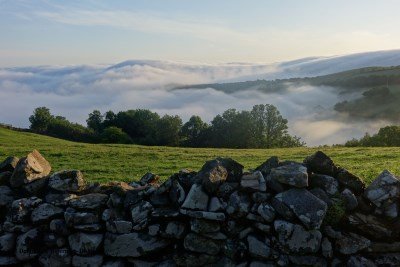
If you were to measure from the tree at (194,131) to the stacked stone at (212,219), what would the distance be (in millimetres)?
73821

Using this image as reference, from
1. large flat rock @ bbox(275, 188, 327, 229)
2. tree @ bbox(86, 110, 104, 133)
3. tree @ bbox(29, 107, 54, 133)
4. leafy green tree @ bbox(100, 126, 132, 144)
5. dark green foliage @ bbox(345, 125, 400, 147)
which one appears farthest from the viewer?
tree @ bbox(86, 110, 104, 133)

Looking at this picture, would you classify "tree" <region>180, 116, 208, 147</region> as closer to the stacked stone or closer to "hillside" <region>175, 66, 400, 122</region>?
"hillside" <region>175, 66, 400, 122</region>

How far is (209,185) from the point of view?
784 cm

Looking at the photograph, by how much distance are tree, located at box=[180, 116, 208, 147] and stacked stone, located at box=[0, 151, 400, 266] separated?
A: 7382 cm

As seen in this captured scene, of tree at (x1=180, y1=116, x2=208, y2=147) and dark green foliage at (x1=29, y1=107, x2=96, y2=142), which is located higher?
dark green foliage at (x1=29, y1=107, x2=96, y2=142)

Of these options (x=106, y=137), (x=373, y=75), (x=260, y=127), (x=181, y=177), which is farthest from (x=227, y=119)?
(x=373, y=75)

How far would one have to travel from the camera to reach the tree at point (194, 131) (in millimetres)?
83094

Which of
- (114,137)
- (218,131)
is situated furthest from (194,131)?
(114,137)

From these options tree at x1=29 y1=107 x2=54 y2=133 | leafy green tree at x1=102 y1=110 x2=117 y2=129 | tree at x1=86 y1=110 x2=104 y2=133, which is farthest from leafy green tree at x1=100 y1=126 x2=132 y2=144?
tree at x1=86 y1=110 x2=104 y2=133

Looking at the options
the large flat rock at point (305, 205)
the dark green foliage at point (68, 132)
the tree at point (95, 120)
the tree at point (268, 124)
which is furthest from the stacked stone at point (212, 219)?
the tree at point (95, 120)

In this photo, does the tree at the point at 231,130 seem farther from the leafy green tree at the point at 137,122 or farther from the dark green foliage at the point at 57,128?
the dark green foliage at the point at 57,128

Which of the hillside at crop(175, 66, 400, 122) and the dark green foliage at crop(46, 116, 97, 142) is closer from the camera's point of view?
the dark green foliage at crop(46, 116, 97, 142)

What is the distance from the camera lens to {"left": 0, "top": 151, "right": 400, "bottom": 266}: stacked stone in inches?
291

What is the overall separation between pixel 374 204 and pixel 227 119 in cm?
7384
